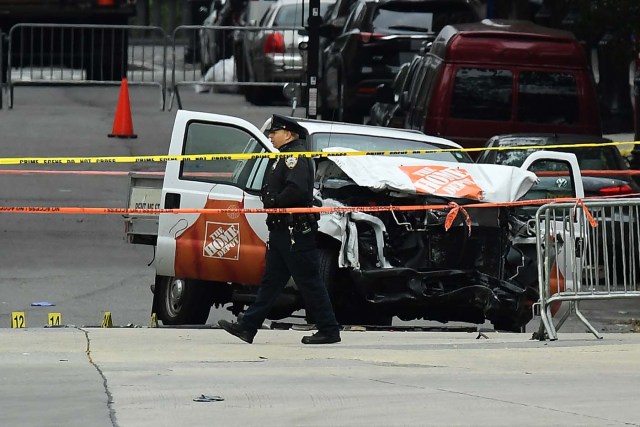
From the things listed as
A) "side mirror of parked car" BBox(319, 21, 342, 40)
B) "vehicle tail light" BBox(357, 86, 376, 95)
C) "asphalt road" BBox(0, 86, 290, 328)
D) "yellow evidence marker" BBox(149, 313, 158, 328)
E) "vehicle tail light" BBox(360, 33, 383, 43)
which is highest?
"vehicle tail light" BBox(360, 33, 383, 43)

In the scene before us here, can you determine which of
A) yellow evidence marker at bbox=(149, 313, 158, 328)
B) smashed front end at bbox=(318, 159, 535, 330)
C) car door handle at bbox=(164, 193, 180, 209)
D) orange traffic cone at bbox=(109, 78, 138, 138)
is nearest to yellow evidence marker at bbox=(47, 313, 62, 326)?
yellow evidence marker at bbox=(149, 313, 158, 328)

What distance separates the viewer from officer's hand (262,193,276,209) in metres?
10.8

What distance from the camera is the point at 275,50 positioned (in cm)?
2477

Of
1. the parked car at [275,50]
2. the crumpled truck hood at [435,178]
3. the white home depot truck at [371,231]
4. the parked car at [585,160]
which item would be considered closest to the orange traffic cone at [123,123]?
the parked car at [275,50]

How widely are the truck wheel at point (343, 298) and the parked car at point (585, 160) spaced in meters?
2.37

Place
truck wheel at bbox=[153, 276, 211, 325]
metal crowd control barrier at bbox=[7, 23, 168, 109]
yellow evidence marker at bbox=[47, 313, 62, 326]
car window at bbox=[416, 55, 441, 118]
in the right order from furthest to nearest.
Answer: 1. metal crowd control barrier at bbox=[7, 23, 168, 109]
2. car window at bbox=[416, 55, 441, 118]
3. truck wheel at bbox=[153, 276, 211, 325]
4. yellow evidence marker at bbox=[47, 313, 62, 326]

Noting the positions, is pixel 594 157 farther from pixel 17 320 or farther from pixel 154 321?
pixel 17 320

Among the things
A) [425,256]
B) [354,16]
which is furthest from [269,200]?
[354,16]

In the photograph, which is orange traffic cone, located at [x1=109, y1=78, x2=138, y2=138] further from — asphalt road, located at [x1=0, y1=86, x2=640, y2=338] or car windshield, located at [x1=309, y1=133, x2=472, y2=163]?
car windshield, located at [x1=309, y1=133, x2=472, y2=163]

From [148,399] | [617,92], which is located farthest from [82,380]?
[617,92]

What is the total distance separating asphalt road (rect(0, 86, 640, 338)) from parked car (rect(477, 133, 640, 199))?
1083 millimetres

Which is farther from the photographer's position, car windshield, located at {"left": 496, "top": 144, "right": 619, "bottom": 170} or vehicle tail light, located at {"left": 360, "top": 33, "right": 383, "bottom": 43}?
vehicle tail light, located at {"left": 360, "top": 33, "right": 383, "bottom": 43}

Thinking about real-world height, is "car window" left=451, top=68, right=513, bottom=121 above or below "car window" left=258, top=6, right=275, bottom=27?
above

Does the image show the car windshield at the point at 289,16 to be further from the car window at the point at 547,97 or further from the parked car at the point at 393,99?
the car window at the point at 547,97
